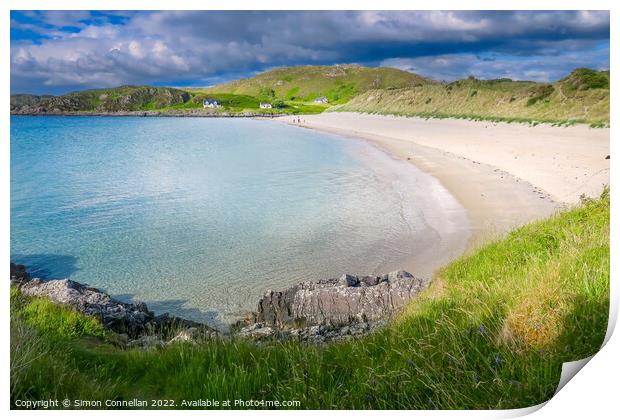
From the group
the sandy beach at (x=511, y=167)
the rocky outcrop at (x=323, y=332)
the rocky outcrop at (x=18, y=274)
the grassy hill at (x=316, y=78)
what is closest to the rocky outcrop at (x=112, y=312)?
the rocky outcrop at (x=323, y=332)

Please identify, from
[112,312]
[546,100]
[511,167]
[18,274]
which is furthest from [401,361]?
[511,167]

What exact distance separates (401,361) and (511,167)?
41.5 ft

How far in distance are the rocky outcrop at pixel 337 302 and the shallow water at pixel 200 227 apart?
94 centimetres

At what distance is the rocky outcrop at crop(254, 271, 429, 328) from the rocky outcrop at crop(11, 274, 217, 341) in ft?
3.11

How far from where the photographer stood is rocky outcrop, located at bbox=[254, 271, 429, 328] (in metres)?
5.31

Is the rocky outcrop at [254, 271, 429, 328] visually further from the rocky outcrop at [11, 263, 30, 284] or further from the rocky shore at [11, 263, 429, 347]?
the rocky outcrop at [11, 263, 30, 284]

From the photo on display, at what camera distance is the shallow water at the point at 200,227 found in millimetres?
7750

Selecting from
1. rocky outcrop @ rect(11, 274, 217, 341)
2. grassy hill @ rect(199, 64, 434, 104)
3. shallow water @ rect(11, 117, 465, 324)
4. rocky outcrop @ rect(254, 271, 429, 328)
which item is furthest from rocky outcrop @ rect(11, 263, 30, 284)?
grassy hill @ rect(199, 64, 434, 104)

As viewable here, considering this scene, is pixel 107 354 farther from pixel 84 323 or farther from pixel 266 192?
pixel 266 192

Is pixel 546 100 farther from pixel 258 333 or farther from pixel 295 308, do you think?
pixel 258 333

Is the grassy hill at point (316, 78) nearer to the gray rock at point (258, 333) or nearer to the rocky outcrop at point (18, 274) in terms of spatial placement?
the gray rock at point (258, 333)

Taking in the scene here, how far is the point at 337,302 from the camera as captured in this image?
5.58m
